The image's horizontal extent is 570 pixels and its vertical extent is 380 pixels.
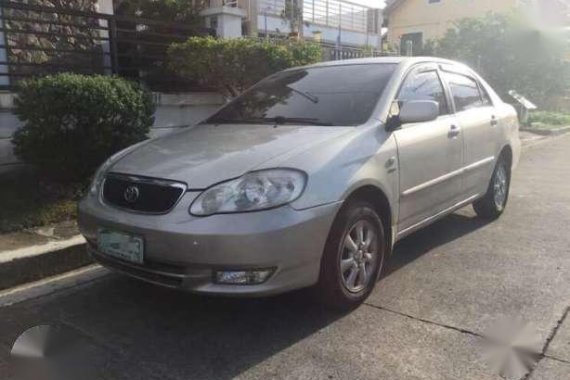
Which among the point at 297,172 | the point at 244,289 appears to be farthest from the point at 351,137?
the point at 244,289

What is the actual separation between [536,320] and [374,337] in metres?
1.03

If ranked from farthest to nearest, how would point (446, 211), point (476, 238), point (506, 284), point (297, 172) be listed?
point (476, 238) < point (446, 211) < point (506, 284) < point (297, 172)

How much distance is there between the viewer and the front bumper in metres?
3.05

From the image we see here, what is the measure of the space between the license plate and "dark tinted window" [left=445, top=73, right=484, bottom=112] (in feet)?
10.1

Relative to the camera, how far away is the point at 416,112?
391 centimetres

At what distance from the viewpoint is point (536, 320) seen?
11.6 feet

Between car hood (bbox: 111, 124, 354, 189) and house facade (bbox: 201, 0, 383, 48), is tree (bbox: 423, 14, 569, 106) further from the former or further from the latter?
car hood (bbox: 111, 124, 354, 189)

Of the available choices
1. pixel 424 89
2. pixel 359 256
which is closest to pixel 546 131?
pixel 424 89

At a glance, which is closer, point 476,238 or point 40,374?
point 40,374

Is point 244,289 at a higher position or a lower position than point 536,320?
higher

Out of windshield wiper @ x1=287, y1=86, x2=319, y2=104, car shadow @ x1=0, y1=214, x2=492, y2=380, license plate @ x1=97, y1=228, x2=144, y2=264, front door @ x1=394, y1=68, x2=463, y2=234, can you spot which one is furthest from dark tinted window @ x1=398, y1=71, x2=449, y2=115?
license plate @ x1=97, y1=228, x2=144, y2=264

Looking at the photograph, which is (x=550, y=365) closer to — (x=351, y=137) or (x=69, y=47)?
(x=351, y=137)

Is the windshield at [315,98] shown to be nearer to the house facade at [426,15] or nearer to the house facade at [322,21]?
the house facade at [322,21]

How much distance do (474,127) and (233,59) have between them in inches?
133
